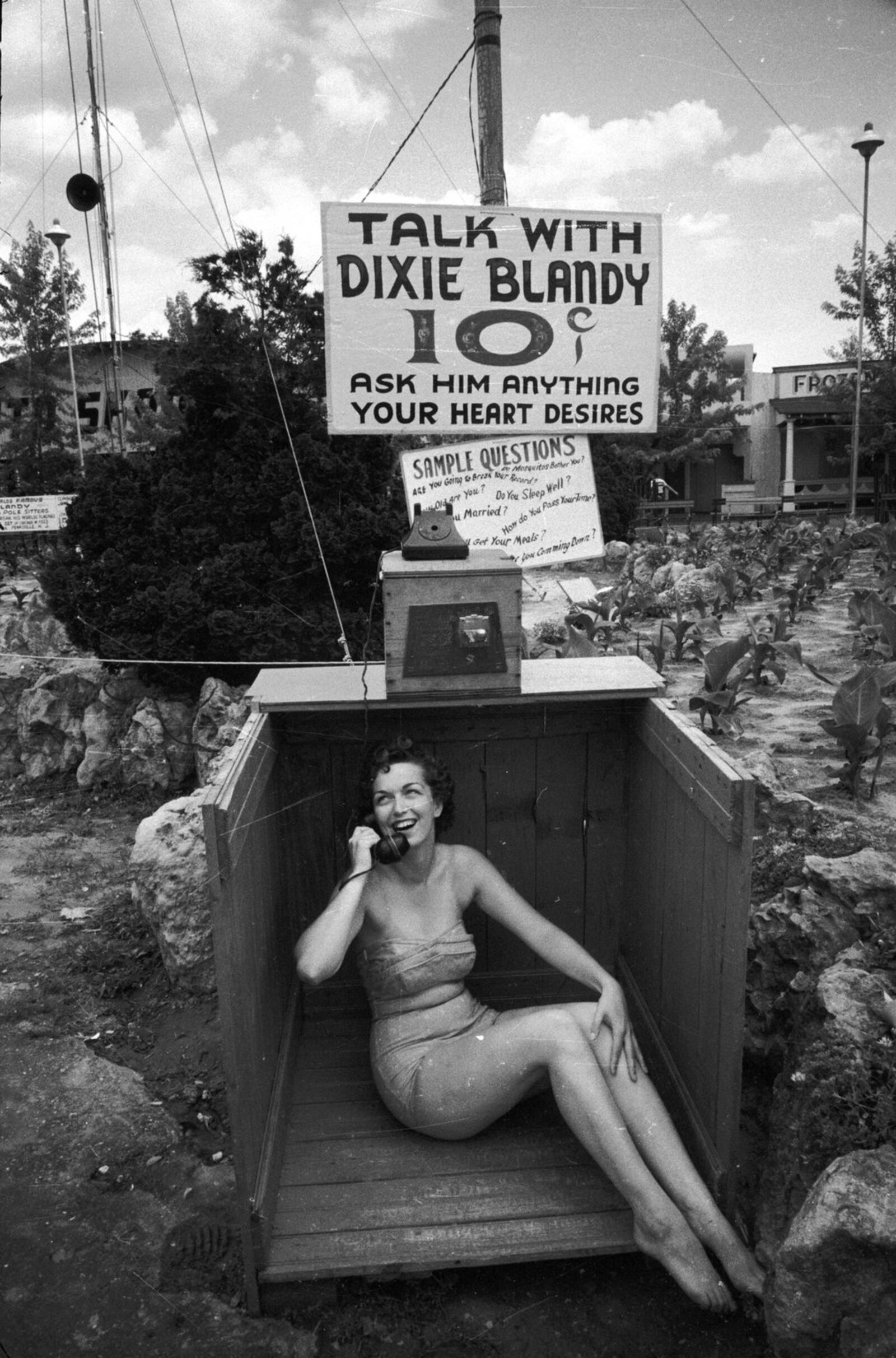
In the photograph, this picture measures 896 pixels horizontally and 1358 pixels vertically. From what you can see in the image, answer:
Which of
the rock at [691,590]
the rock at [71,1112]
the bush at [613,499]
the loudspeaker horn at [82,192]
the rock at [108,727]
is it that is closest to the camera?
the rock at [71,1112]

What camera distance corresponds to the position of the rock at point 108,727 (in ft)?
28.7

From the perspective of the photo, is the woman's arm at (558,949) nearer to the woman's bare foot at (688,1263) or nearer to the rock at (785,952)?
the woman's bare foot at (688,1263)

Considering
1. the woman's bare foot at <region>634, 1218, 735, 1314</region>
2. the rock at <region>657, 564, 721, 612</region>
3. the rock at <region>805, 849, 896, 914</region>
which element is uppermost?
the rock at <region>657, 564, 721, 612</region>

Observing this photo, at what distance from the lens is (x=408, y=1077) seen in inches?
122

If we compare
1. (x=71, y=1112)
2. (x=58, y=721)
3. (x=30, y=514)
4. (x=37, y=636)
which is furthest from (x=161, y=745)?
(x=71, y=1112)

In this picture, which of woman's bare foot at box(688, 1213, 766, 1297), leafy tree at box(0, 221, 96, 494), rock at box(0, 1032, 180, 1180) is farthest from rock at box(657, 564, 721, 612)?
leafy tree at box(0, 221, 96, 494)

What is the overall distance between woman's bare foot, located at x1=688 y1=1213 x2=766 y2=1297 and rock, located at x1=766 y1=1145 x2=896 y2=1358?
7.6 inches

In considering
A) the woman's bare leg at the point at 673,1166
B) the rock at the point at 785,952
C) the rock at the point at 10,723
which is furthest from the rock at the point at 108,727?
the woman's bare leg at the point at 673,1166

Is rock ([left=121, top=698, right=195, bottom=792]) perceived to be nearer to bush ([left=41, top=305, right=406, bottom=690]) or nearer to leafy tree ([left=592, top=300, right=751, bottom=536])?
bush ([left=41, top=305, right=406, bottom=690])

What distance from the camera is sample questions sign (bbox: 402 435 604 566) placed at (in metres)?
4.01

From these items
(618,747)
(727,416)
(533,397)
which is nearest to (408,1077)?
(618,747)

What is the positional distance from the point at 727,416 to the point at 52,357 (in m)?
18.9

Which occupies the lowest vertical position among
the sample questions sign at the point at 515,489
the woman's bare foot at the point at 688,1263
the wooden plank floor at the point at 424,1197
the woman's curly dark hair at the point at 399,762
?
the wooden plank floor at the point at 424,1197

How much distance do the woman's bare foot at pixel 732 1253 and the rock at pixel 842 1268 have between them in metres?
0.19
